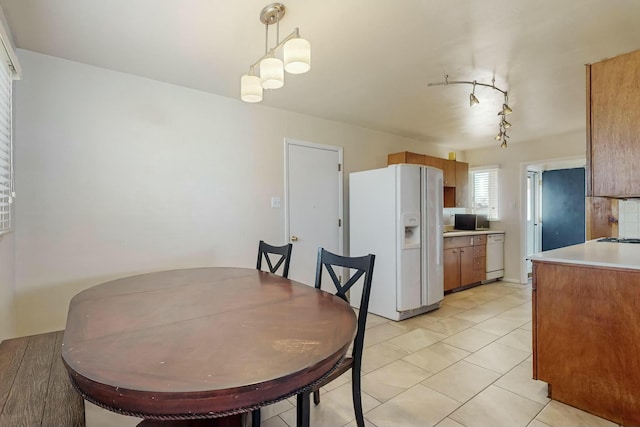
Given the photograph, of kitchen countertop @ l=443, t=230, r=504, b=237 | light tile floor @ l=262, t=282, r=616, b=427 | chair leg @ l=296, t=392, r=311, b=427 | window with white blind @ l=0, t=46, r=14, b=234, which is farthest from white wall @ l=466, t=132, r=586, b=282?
window with white blind @ l=0, t=46, r=14, b=234

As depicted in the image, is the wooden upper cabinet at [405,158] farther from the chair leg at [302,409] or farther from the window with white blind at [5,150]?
the window with white blind at [5,150]

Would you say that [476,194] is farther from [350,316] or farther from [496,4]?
[350,316]

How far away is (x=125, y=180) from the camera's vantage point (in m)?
2.56

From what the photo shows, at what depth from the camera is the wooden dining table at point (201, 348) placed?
770 millimetres

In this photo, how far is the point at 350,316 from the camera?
1285 mm

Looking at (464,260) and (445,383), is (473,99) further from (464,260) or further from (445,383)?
(464,260)

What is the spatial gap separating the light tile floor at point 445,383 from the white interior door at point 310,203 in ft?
3.33

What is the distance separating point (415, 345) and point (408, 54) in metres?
2.37

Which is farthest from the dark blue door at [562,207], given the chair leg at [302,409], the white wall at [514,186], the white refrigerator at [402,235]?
the chair leg at [302,409]

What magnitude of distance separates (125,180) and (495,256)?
5.27 m

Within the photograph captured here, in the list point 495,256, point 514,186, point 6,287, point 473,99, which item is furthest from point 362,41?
point 495,256

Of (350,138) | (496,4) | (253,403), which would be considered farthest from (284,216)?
(253,403)

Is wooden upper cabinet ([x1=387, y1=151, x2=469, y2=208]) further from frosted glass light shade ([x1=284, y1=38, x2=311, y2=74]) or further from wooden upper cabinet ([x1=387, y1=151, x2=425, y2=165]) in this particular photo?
frosted glass light shade ([x1=284, y1=38, x2=311, y2=74])

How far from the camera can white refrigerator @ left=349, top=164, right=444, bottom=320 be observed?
3369 millimetres
